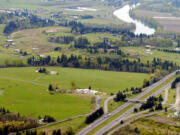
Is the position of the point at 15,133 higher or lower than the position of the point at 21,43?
lower

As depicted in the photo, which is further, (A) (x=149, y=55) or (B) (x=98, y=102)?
(A) (x=149, y=55)

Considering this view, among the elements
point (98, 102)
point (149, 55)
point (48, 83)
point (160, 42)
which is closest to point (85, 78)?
point (48, 83)

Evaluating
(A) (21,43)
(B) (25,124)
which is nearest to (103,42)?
(A) (21,43)

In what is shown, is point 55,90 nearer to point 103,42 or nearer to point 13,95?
point 13,95

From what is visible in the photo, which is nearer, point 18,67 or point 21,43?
point 18,67

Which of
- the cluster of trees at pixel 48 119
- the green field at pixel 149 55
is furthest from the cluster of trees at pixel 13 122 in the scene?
the green field at pixel 149 55

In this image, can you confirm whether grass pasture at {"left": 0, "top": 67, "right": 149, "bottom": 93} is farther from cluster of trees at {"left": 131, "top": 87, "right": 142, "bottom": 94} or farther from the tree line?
cluster of trees at {"left": 131, "top": 87, "right": 142, "bottom": 94}

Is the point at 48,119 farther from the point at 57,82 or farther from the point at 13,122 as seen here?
the point at 57,82
